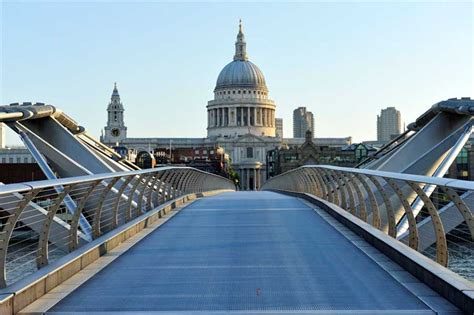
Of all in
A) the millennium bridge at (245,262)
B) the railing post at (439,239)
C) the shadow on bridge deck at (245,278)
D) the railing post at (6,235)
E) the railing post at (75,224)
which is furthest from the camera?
the railing post at (75,224)

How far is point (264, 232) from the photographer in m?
12.4

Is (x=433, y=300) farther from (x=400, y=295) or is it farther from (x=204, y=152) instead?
(x=204, y=152)

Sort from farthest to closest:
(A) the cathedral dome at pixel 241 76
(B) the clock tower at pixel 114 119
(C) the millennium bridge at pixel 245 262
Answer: (A) the cathedral dome at pixel 241 76
(B) the clock tower at pixel 114 119
(C) the millennium bridge at pixel 245 262

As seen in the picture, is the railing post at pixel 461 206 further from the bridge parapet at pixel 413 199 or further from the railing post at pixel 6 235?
the railing post at pixel 6 235

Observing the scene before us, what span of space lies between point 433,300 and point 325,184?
42.1 feet

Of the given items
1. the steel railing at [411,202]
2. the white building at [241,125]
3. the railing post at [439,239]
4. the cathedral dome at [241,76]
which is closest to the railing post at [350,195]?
the steel railing at [411,202]

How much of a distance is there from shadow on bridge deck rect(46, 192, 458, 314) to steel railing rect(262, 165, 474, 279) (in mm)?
661

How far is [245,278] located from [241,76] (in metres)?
169

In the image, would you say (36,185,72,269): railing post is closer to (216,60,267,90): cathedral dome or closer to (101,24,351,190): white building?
(101,24,351,190): white building

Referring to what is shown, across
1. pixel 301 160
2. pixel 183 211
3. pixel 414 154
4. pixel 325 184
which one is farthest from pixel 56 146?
pixel 301 160

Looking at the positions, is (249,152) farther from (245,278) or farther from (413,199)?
(245,278)

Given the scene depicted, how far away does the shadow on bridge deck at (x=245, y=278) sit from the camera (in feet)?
21.9

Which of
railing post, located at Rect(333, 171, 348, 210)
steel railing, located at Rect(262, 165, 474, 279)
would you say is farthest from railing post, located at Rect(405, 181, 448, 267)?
railing post, located at Rect(333, 171, 348, 210)

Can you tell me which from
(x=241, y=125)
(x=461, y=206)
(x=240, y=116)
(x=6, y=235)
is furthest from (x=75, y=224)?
(x=241, y=125)
